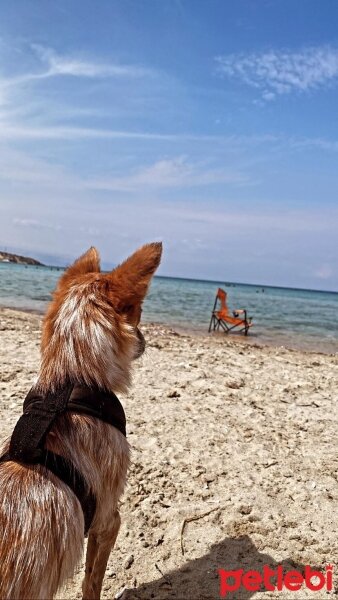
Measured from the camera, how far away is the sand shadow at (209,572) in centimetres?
295

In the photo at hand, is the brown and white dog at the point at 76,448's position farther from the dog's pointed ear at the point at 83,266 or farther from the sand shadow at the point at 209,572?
the sand shadow at the point at 209,572

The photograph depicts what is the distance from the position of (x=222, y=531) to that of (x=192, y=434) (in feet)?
5.22

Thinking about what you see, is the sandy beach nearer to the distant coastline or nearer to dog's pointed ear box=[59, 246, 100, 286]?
dog's pointed ear box=[59, 246, 100, 286]

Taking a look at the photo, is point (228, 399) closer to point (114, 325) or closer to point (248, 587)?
point (248, 587)

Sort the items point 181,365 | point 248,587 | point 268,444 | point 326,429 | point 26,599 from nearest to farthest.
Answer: point 26,599
point 248,587
point 268,444
point 326,429
point 181,365

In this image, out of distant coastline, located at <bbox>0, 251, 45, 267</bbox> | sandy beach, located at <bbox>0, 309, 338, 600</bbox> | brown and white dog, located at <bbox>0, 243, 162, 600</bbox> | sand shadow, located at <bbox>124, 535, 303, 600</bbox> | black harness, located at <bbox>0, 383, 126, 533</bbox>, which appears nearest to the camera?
brown and white dog, located at <bbox>0, 243, 162, 600</bbox>

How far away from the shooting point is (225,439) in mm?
4996

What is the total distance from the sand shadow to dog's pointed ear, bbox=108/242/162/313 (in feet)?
6.91

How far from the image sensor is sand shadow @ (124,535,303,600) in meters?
2.95

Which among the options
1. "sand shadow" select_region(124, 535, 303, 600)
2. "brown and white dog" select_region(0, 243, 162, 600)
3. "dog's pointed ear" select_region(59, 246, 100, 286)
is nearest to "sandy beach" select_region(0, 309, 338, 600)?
"sand shadow" select_region(124, 535, 303, 600)

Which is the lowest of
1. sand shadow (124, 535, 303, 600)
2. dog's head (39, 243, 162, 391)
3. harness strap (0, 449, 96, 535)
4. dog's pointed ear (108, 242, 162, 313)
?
sand shadow (124, 535, 303, 600)

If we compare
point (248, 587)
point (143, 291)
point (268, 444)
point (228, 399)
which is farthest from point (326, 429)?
point (143, 291)

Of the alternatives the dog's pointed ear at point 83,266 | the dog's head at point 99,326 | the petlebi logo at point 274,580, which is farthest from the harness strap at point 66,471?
the petlebi logo at point 274,580

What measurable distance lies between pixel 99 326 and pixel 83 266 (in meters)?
0.63
